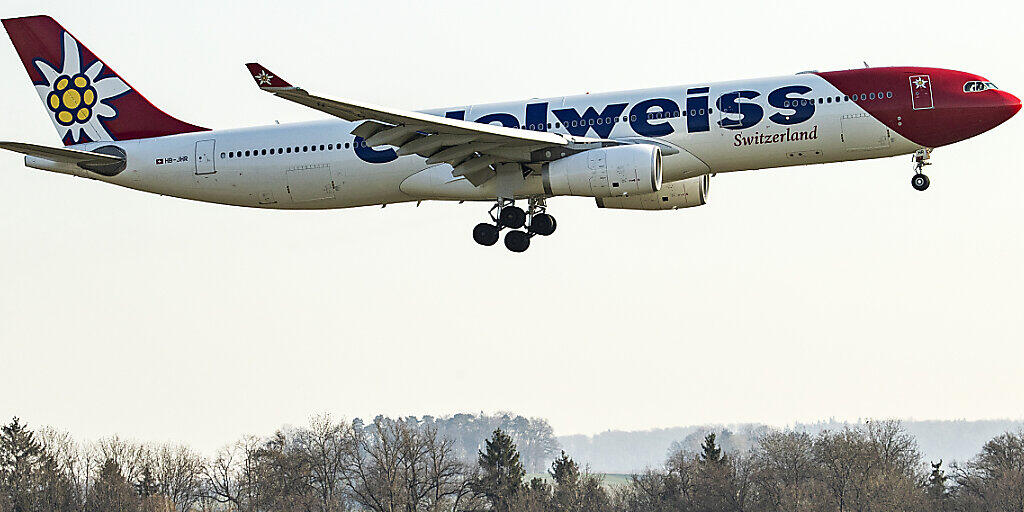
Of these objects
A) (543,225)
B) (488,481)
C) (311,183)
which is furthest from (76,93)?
(488,481)

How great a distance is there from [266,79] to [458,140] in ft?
23.4

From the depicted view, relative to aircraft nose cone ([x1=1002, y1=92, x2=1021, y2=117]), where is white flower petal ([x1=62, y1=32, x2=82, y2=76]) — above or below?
above

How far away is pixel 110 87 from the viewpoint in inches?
2010

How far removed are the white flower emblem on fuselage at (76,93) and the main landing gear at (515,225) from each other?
14395 millimetres

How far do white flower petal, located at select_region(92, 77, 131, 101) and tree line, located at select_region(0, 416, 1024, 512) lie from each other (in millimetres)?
45763

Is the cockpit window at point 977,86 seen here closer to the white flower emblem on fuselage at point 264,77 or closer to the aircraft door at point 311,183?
the aircraft door at point 311,183

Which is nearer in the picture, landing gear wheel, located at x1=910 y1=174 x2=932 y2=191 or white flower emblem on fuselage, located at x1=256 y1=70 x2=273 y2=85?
white flower emblem on fuselage, located at x1=256 y1=70 x2=273 y2=85

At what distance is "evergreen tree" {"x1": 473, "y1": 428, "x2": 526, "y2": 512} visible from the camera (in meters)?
96.1

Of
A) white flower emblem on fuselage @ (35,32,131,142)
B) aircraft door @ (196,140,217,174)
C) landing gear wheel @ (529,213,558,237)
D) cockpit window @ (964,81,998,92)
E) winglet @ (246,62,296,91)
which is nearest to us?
winglet @ (246,62,296,91)

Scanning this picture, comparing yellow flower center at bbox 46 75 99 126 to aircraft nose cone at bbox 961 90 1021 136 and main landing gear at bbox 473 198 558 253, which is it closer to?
main landing gear at bbox 473 198 558 253

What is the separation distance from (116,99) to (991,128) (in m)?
29.7

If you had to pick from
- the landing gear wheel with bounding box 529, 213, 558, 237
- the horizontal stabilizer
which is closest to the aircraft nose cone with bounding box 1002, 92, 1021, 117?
the landing gear wheel with bounding box 529, 213, 558, 237

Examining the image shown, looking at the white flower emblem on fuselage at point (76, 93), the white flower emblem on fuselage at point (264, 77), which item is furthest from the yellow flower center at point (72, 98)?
the white flower emblem on fuselage at point (264, 77)

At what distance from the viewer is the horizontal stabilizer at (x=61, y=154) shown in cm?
4404
